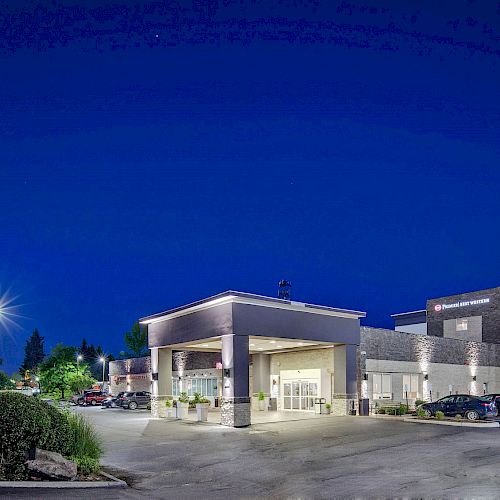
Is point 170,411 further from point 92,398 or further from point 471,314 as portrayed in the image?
point 471,314

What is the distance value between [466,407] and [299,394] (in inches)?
422

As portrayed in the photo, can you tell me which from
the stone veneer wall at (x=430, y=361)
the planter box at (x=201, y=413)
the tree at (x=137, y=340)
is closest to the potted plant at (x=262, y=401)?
the stone veneer wall at (x=430, y=361)

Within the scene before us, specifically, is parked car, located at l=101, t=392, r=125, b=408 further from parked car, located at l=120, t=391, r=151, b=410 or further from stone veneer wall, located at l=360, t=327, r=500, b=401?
stone veneer wall, located at l=360, t=327, r=500, b=401

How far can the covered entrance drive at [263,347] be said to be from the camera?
95.4ft

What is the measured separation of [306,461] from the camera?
56.1 ft

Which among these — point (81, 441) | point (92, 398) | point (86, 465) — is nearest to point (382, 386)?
point (81, 441)

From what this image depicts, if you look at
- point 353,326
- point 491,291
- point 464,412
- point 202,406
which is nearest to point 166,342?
point 202,406

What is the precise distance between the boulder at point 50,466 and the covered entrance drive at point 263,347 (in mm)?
15399

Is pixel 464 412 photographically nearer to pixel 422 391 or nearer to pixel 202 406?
pixel 422 391

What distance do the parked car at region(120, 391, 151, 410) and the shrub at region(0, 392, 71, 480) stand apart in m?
34.7

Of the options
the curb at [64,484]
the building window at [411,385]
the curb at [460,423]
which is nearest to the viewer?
the curb at [64,484]

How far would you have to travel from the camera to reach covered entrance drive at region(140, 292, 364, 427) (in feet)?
95.4

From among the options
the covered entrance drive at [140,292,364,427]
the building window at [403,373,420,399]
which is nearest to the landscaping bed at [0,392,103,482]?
the covered entrance drive at [140,292,364,427]

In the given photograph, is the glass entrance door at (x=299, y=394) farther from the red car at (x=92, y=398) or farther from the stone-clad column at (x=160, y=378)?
the red car at (x=92, y=398)
